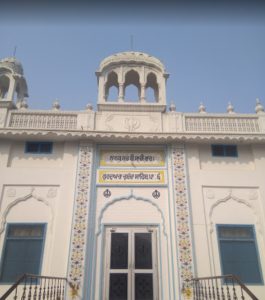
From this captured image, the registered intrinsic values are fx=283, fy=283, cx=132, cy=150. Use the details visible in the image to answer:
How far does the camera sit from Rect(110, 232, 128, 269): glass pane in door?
7.86 metres

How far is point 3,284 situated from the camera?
7.53 meters

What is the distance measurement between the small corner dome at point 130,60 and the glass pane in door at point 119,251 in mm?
6017

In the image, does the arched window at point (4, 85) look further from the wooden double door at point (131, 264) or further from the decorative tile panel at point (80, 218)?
the wooden double door at point (131, 264)

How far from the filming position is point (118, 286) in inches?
299

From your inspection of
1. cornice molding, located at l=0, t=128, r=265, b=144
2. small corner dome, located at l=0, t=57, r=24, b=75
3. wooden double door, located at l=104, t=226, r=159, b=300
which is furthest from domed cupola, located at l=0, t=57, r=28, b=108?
wooden double door, located at l=104, t=226, r=159, b=300

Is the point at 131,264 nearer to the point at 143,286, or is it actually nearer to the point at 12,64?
the point at 143,286

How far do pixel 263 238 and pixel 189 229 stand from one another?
2179 millimetres

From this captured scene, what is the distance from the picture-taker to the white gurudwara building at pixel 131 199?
7.64 m

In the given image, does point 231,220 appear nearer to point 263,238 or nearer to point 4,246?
point 263,238

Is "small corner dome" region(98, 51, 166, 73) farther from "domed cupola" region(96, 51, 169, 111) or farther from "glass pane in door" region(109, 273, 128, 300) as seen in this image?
"glass pane in door" region(109, 273, 128, 300)

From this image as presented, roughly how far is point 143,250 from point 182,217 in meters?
1.46

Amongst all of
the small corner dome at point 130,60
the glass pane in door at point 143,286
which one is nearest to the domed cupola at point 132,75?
the small corner dome at point 130,60

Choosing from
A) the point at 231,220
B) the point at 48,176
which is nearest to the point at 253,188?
the point at 231,220

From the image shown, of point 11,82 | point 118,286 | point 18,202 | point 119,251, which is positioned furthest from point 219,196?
point 11,82
